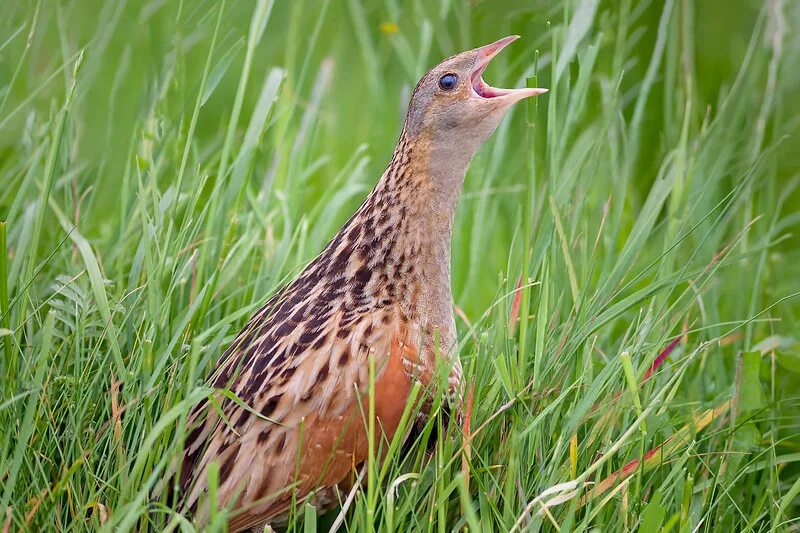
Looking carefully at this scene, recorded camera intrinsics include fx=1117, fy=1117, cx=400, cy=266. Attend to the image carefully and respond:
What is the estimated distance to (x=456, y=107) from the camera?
3.35 meters

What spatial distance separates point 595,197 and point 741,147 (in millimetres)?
767

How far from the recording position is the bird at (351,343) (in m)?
2.93

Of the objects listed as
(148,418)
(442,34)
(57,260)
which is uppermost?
(442,34)

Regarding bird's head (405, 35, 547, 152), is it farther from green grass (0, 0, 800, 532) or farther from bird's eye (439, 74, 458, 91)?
green grass (0, 0, 800, 532)

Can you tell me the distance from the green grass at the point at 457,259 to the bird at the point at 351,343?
4.5 inches

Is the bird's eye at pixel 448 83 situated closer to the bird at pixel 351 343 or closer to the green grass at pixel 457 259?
the bird at pixel 351 343

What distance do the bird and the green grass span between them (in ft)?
0.37

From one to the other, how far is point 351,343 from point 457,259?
67.9 inches

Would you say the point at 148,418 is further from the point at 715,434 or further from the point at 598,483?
the point at 715,434

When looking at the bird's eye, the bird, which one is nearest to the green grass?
the bird

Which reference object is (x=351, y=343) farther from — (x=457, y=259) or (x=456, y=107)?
(x=457, y=259)

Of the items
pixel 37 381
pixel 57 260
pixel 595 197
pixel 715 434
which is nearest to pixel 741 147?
pixel 595 197

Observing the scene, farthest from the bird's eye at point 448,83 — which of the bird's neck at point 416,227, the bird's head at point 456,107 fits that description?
the bird's neck at point 416,227

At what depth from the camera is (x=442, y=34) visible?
530cm
